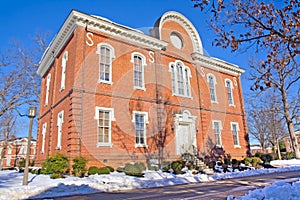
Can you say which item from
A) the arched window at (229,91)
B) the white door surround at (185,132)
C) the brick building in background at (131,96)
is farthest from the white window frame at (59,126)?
the arched window at (229,91)

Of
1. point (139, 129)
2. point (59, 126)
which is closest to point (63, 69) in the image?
point (59, 126)

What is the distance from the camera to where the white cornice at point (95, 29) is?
45.3 feet

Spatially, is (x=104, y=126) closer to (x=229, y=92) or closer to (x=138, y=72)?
(x=138, y=72)

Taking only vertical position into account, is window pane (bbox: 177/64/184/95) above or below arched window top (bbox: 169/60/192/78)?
below

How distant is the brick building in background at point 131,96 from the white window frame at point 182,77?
0.08m

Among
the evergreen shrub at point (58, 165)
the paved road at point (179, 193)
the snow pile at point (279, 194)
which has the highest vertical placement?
the evergreen shrub at point (58, 165)

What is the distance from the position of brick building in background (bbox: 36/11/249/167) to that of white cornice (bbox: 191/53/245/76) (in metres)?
0.12

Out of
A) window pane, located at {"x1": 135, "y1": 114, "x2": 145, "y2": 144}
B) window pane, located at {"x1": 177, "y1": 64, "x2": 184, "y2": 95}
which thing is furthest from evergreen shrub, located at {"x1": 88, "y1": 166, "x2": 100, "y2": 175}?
window pane, located at {"x1": 177, "y1": 64, "x2": 184, "y2": 95}

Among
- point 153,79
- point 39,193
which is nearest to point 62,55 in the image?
point 153,79

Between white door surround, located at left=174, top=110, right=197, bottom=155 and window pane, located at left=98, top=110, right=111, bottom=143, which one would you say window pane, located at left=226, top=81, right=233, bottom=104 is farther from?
window pane, located at left=98, top=110, right=111, bottom=143

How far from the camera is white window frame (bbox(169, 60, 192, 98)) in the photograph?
17.8m

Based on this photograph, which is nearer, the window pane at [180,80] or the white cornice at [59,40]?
the white cornice at [59,40]

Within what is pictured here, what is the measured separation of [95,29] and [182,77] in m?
7.76

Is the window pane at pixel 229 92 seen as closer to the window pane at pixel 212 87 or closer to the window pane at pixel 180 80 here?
the window pane at pixel 212 87
